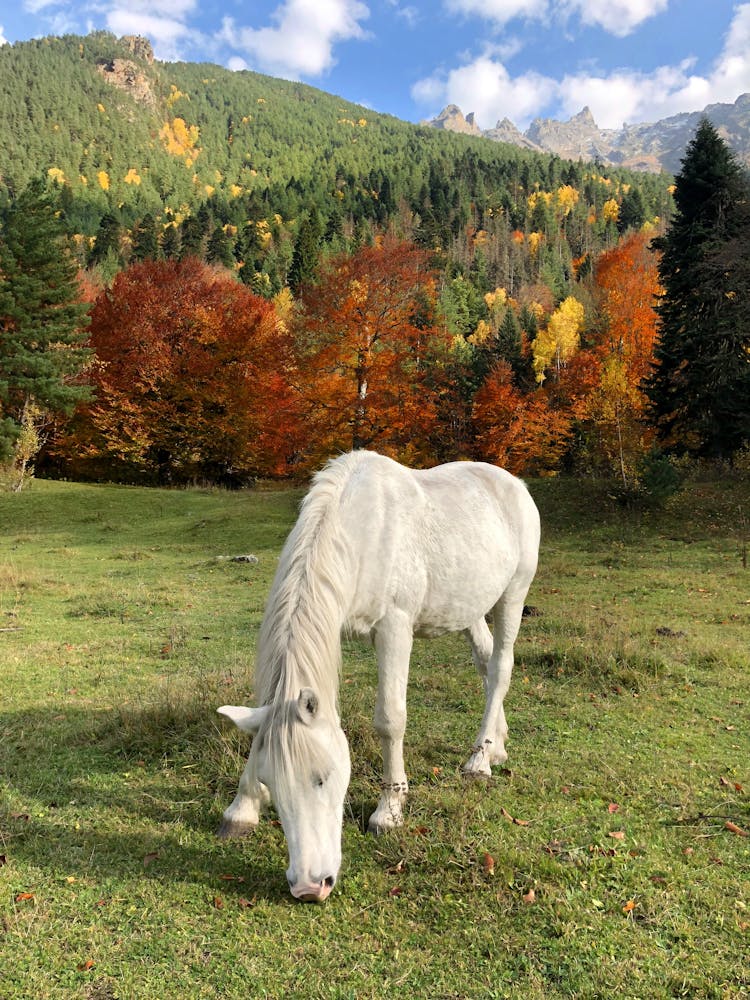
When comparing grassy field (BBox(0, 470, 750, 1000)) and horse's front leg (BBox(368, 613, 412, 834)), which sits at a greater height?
horse's front leg (BBox(368, 613, 412, 834))

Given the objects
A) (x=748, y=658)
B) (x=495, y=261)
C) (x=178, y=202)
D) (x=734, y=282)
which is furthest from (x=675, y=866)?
(x=178, y=202)

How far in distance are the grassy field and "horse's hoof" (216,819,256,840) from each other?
0.06 metres

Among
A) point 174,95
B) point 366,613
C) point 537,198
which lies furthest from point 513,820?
point 174,95

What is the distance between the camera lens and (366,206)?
331ft

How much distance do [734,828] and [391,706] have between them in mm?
2250

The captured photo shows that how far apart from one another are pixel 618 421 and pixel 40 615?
18.9 m

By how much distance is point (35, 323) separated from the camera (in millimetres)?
26344

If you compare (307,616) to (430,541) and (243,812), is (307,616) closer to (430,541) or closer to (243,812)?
(430,541)

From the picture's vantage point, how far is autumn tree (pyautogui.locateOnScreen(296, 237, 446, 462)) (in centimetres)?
1903

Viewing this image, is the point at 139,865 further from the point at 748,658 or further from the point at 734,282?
the point at 734,282

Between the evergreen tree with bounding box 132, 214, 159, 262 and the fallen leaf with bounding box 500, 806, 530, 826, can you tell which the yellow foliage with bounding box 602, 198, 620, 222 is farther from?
the fallen leaf with bounding box 500, 806, 530, 826

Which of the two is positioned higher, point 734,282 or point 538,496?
point 734,282

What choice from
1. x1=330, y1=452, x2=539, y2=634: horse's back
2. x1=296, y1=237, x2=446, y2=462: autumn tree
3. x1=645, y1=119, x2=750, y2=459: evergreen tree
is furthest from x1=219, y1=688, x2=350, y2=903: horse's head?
x1=645, y1=119, x2=750, y2=459: evergreen tree

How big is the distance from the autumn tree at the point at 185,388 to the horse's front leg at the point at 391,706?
21.8 metres
